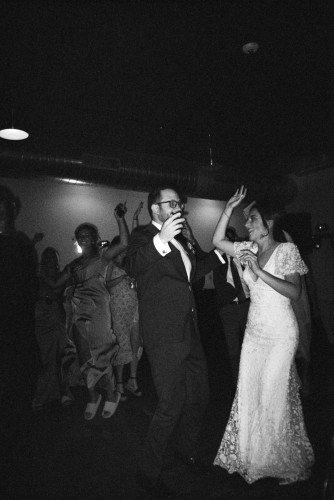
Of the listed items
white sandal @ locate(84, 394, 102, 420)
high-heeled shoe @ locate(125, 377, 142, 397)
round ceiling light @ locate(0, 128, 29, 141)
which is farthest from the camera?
round ceiling light @ locate(0, 128, 29, 141)

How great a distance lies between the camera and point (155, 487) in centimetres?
184

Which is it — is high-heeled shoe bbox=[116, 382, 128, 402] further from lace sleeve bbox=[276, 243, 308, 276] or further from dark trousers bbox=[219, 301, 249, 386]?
lace sleeve bbox=[276, 243, 308, 276]

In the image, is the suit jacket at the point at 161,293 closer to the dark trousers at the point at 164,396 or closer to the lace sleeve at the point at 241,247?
the dark trousers at the point at 164,396

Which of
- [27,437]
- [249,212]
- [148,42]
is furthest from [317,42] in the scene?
[27,437]

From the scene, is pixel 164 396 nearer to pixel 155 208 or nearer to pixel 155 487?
pixel 155 487

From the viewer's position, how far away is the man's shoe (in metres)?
1.84

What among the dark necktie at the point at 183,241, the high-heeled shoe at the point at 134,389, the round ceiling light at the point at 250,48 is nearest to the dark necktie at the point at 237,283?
the dark necktie at the point at 183,241

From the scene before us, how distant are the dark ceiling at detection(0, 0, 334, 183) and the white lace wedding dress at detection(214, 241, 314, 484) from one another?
8.14 feet

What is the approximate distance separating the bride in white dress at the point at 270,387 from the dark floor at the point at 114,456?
12cm

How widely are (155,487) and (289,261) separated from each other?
1515 millimetres

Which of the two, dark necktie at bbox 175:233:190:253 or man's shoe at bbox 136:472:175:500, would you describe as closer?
man's shoe at bbox 136:472:175:500

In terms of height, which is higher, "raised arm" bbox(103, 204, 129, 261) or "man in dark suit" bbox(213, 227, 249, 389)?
"raised arm" bbox(103, 204, 129, 261)

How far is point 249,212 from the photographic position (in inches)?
89.8

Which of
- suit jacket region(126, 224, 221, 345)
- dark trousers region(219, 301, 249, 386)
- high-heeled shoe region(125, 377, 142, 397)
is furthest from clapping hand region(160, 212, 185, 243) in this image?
high-heeled shoe region(125, 377, 142, 397)
